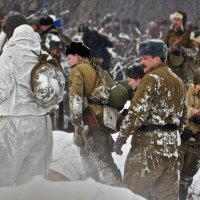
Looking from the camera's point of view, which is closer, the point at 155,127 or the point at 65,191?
the point at 65,191

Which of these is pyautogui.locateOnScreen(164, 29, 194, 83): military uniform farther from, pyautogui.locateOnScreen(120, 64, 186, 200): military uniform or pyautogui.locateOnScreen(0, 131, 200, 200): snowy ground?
pyautogui.locateOnScreen(0, 131, 200, 200): snowy ground

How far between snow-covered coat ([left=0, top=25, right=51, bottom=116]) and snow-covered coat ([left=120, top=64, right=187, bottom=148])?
77 centimetres

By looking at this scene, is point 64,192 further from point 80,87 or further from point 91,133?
point 91,133

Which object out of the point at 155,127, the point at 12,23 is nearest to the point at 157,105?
the point at 155,127

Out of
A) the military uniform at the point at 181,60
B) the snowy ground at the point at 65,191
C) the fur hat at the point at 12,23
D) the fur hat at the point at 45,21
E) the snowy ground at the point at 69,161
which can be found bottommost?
the snowy ground at the point at 69,161

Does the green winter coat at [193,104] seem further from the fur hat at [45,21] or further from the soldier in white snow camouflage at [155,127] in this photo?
the fur hat at [45,21]

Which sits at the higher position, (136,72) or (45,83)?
(45,83)

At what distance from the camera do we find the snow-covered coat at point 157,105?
5.69 meters

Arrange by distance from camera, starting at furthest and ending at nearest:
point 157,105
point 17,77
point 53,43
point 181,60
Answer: point 181,60 < point 53,43 < point 157,105 < point 17,77

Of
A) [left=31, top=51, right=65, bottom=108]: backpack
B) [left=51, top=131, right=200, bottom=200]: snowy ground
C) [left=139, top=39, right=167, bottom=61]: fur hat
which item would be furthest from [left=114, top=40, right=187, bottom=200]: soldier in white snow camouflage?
[left=51, top=131, right=200, bottom=200]: snowy ground

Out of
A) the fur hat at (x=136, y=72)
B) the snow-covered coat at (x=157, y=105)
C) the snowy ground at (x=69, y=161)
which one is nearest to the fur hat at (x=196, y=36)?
the snowy ground at (x=69, y=161)

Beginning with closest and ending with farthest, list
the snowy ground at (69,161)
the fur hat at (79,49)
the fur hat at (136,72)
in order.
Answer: the fur hat at (136,72), the fur hat at (79,49), the snowy ground at (69,161)

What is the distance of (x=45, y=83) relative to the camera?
562 centimetres

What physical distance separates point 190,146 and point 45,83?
1.91 m
